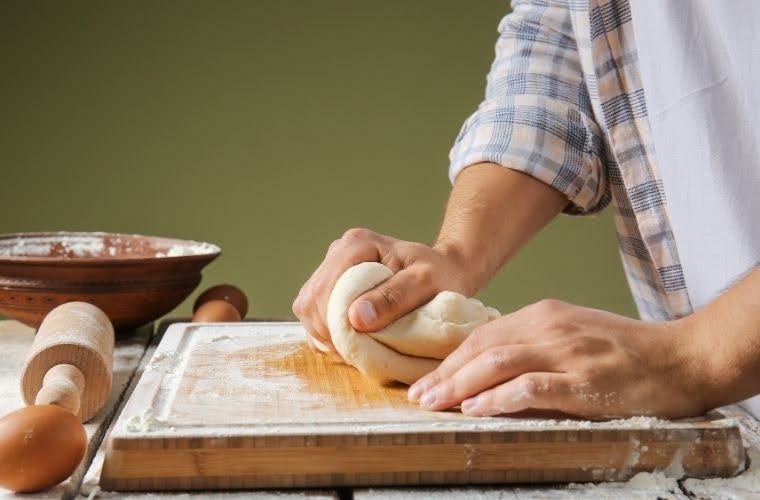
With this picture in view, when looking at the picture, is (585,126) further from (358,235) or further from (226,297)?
(226,297)

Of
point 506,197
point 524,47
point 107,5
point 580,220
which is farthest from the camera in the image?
point 580,220

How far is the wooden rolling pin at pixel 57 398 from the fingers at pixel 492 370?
0.39 metres

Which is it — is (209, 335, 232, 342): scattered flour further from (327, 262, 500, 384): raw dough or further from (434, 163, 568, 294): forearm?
(434, 163, 568, 294): forearm

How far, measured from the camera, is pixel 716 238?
4.20ft

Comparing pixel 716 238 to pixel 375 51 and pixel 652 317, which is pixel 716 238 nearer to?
pixel 652 317

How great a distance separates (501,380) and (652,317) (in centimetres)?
82

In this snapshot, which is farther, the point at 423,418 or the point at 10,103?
the point at 10,103

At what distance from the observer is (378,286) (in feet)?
4.02

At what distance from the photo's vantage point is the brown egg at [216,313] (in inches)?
64.6

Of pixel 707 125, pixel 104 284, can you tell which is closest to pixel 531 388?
pixel 707 125

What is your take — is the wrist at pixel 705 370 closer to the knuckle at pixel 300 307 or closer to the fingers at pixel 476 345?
the fingers at pixel 476 345

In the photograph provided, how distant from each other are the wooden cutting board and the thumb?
18cm

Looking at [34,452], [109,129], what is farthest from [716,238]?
[109,129]

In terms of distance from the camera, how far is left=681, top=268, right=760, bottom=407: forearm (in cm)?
100
